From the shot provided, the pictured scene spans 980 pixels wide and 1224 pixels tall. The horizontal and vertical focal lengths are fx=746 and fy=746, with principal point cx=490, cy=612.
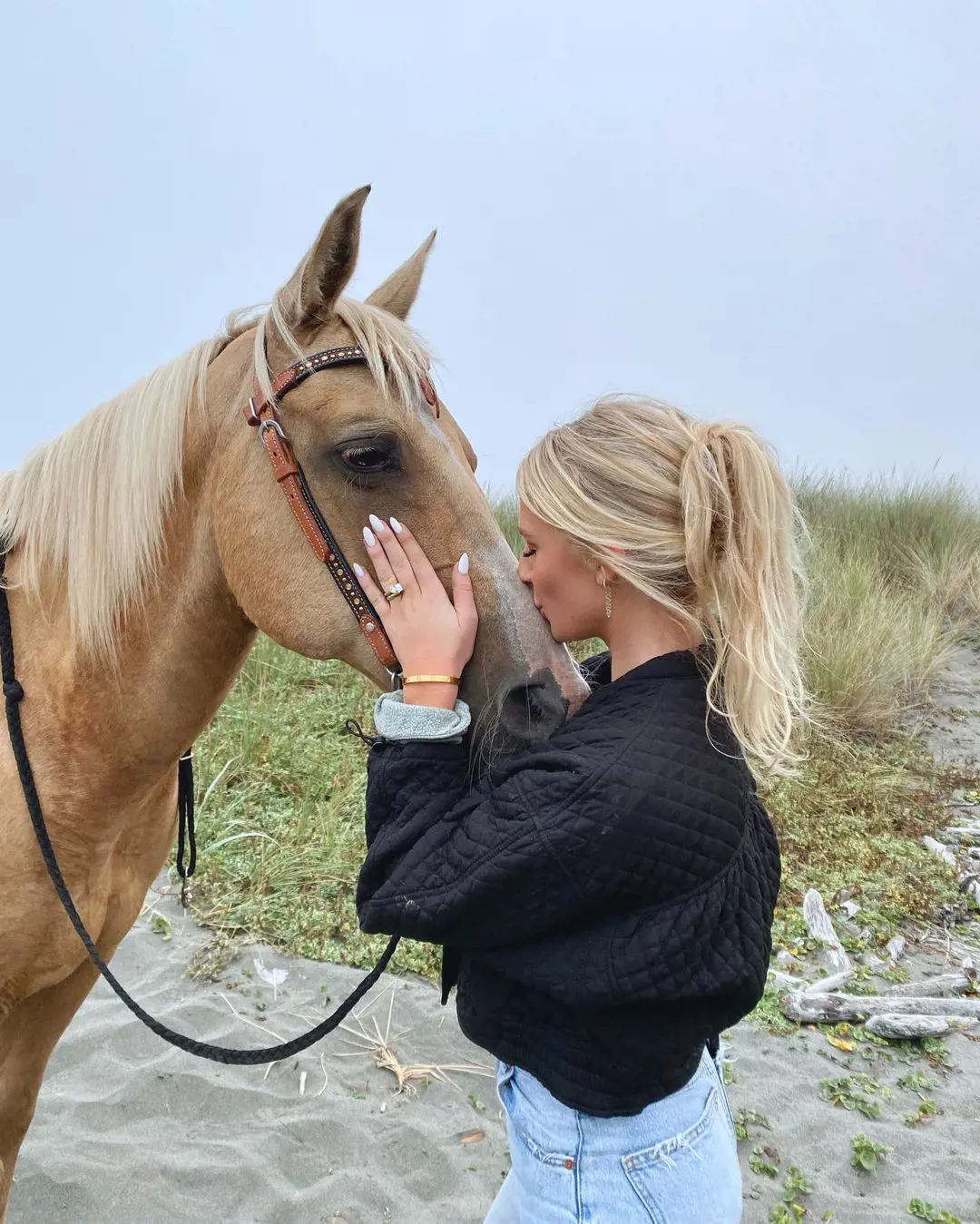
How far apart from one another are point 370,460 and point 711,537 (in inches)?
25.5

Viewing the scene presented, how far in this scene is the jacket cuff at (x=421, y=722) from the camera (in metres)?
1.17

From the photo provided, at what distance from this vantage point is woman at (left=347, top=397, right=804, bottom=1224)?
3.34ft

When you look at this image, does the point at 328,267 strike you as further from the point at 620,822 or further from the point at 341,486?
the point at 620,822

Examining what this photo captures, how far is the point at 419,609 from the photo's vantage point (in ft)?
4.25

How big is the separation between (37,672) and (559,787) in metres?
1.15

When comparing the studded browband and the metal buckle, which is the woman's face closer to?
the studded browband

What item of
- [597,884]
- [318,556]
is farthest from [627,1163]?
[318,556]

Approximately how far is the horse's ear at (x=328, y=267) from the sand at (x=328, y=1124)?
7.82 ft

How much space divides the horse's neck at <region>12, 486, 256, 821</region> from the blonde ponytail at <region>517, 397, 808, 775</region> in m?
0.71

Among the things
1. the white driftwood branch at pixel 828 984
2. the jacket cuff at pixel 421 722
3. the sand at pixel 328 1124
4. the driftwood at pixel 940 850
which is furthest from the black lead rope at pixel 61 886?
the driftwood at pixel 940 850

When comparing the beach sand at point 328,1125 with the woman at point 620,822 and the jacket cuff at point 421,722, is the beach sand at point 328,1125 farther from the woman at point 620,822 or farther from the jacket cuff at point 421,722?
the jacket cuff at point 421,722

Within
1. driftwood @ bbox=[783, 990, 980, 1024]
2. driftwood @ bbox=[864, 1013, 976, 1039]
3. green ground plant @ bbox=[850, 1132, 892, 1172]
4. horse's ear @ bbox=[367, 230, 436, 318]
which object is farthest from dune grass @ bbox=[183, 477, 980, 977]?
horse's ear @ bbox=[367, 230, 436, 318]

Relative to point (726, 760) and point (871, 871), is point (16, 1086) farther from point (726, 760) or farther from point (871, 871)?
point (871, 871)

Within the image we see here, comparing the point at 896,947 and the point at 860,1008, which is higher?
the point at 860,1008
